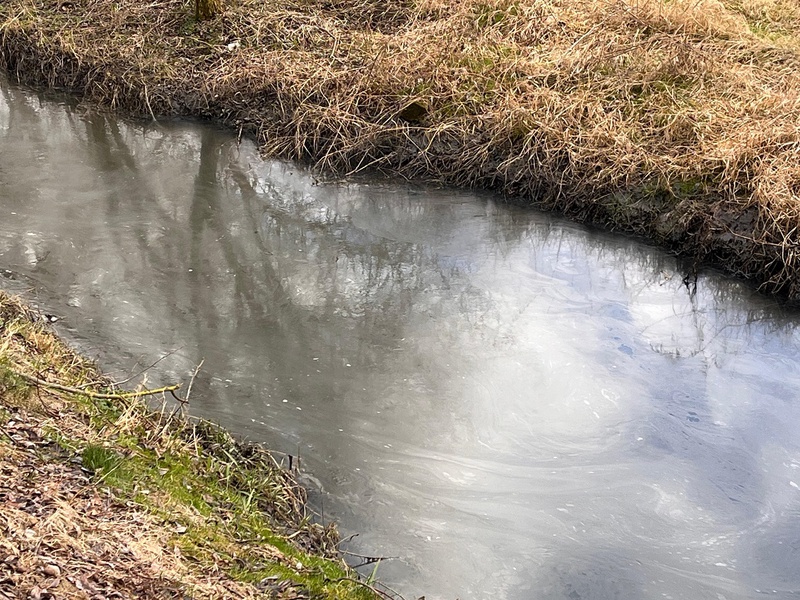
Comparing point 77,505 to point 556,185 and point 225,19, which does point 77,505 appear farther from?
point 225,19

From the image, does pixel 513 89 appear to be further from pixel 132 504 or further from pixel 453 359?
pixel 132 504

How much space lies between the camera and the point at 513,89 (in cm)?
827

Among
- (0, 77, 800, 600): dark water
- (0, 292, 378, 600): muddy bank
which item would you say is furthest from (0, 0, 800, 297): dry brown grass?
(0, 292, 378, 600): muddy bank

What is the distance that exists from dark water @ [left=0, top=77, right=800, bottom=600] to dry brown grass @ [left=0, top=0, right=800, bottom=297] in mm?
436

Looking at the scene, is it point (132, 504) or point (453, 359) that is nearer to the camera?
point (132, 504)

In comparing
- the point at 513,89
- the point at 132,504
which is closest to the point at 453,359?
the point at 132,504

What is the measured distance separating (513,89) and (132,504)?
621 centimetres

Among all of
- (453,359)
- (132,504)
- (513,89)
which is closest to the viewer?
(132,504)

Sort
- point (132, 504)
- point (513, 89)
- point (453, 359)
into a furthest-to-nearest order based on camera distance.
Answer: point (513, 89), point (453, 359), point (132, 504)

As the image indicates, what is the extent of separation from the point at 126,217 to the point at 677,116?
17.0 ft

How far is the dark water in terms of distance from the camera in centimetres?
420

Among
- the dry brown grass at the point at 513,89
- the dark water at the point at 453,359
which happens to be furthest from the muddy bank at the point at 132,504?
the dry brown grass at the point at 513,89

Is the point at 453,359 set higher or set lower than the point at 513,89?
lower

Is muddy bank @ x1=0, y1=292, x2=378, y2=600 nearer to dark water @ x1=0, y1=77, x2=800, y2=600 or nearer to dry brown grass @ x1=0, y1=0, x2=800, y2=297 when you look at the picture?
dark water @ x1=0, y1=77, x2=800, y2=600
